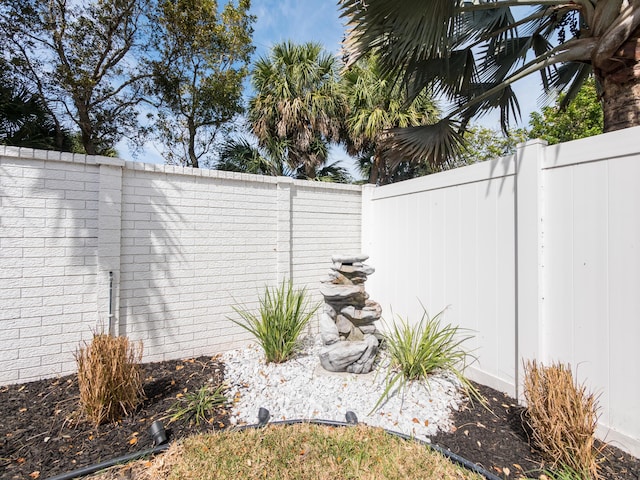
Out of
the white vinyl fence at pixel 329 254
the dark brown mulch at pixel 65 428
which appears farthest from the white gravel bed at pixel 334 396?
the white vinyl fence at pixel 329 254

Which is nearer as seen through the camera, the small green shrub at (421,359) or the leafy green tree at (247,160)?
the small green shrub at (421,359)

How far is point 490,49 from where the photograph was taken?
375cm

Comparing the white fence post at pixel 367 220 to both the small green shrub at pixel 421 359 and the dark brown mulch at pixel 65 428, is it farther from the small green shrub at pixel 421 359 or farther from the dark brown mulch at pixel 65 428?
the dark brown mulch at pixel 65 428

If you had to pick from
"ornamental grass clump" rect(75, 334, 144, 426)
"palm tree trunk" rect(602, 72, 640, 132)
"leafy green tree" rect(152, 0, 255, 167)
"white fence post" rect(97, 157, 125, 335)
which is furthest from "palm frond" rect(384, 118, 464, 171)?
"leafy green tree" rect(152, 0, 255, 167)

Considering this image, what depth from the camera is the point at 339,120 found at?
310 inches

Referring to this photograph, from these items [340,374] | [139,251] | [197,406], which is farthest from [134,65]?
[340,374]

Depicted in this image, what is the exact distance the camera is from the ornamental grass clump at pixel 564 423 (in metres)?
1.80

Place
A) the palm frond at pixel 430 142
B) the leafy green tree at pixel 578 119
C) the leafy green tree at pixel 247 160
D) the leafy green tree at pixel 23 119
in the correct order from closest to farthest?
the palm frond at pixel 430 142 → the leafy green tree at pixel 23 119 → the leafy green tree at pixel 247 160 → the leafy green tree at pixel 578 119

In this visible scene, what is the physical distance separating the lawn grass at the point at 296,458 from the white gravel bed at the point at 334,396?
1.11 ft

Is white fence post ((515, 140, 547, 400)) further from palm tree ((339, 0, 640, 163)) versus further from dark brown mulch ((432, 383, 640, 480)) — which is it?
palm tree ((339, 0, 640, 163))

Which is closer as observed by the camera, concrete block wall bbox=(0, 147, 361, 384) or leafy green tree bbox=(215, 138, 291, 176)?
concrete block wall bbox=(0, 147, 361, 384)

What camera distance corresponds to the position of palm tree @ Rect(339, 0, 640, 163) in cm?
255

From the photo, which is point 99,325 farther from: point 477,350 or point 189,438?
point 477,350

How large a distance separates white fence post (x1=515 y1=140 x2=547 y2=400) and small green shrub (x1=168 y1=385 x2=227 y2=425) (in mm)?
2468
